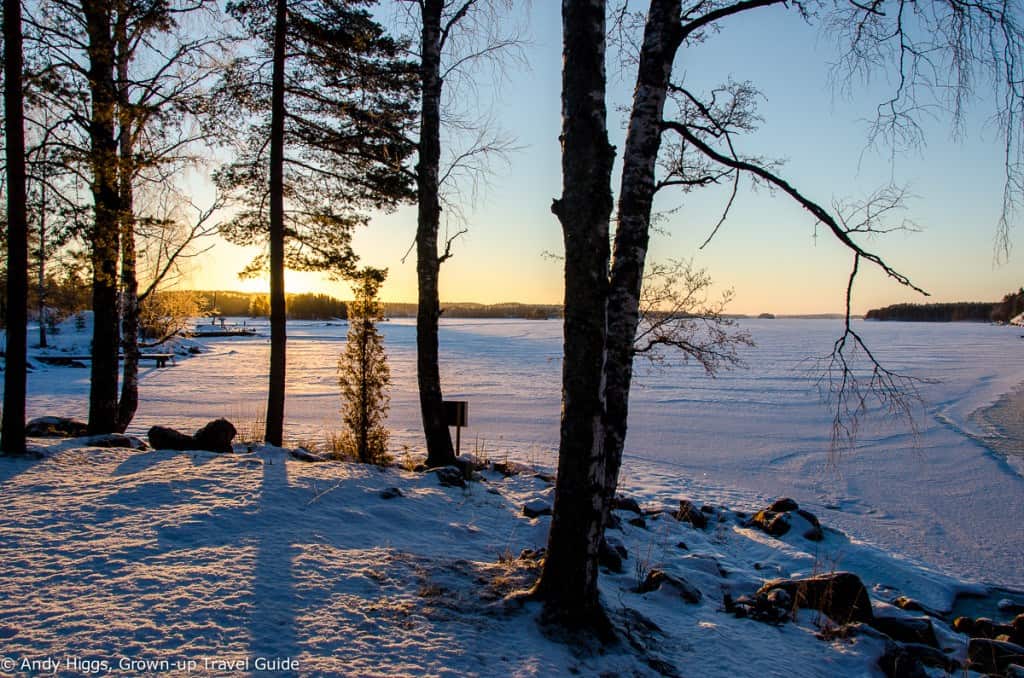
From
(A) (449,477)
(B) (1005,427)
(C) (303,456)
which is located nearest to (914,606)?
(A) (449,477)

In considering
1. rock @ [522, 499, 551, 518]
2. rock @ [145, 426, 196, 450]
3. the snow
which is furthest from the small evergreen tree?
rock @ [522, 499, 551, 518]

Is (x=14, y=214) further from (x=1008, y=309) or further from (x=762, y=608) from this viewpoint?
(x=1008, y=309)

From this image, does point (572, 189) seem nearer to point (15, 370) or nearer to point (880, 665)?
point (880, 665)

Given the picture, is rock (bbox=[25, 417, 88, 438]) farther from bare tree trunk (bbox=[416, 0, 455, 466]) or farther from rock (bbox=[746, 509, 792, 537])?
rock (bbox=[746, 509, 792, 537])

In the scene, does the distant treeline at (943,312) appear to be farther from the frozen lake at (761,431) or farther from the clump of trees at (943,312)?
the frozen lake at (761,431)

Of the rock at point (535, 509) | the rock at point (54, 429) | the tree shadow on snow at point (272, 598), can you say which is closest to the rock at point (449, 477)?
the rock at point (535, 509)

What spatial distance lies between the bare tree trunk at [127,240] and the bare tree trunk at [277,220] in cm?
181

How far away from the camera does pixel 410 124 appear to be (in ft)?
28.6

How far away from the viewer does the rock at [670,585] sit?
15.2 ft

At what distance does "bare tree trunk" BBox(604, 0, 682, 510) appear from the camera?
4531 millimetres

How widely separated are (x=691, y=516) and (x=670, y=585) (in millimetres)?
3072

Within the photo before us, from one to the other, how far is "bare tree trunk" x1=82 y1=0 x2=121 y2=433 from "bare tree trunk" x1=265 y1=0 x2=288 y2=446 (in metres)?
1.97

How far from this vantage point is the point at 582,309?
135 inches

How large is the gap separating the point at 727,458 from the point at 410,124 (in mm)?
8739
